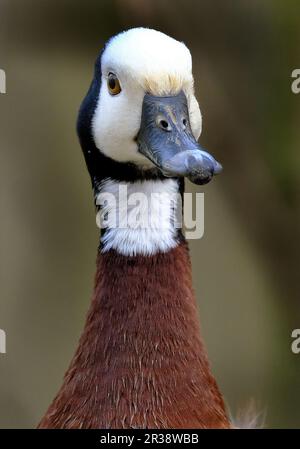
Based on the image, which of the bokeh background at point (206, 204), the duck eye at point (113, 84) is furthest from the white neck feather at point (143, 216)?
the bokeh background at point (206, 204)

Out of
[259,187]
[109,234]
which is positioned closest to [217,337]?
[259,187]

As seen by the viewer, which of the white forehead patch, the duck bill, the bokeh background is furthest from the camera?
the bokeh background

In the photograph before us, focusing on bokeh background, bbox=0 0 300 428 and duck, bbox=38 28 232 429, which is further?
bokeh background, bbox=0 0 300 428

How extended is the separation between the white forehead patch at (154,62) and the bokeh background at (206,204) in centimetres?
147

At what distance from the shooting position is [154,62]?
1.54 metres

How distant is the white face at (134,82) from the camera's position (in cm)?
155

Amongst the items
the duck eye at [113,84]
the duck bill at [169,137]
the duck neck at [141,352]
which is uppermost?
the duck eye at [113,84]

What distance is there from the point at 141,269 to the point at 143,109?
0.27 m

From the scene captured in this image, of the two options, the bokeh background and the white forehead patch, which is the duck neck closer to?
the white forehead patch

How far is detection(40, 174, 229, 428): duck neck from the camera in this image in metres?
1.56

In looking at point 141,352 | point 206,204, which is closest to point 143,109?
point 141,352

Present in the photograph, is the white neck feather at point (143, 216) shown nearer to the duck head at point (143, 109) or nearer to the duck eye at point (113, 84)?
the duck head at point (143, 109)

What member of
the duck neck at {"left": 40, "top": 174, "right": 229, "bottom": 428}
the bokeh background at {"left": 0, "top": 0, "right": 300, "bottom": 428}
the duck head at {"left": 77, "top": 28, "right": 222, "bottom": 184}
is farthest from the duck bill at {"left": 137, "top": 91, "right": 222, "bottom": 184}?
the bokeh background at {"left": 0, "top": 0, "right": 300, "bottom": 428}

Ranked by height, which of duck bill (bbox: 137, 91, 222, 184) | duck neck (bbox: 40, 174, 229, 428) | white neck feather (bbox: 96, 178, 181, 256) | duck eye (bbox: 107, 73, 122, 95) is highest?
duck eye (bbox: 107, 73, 122, 95)
